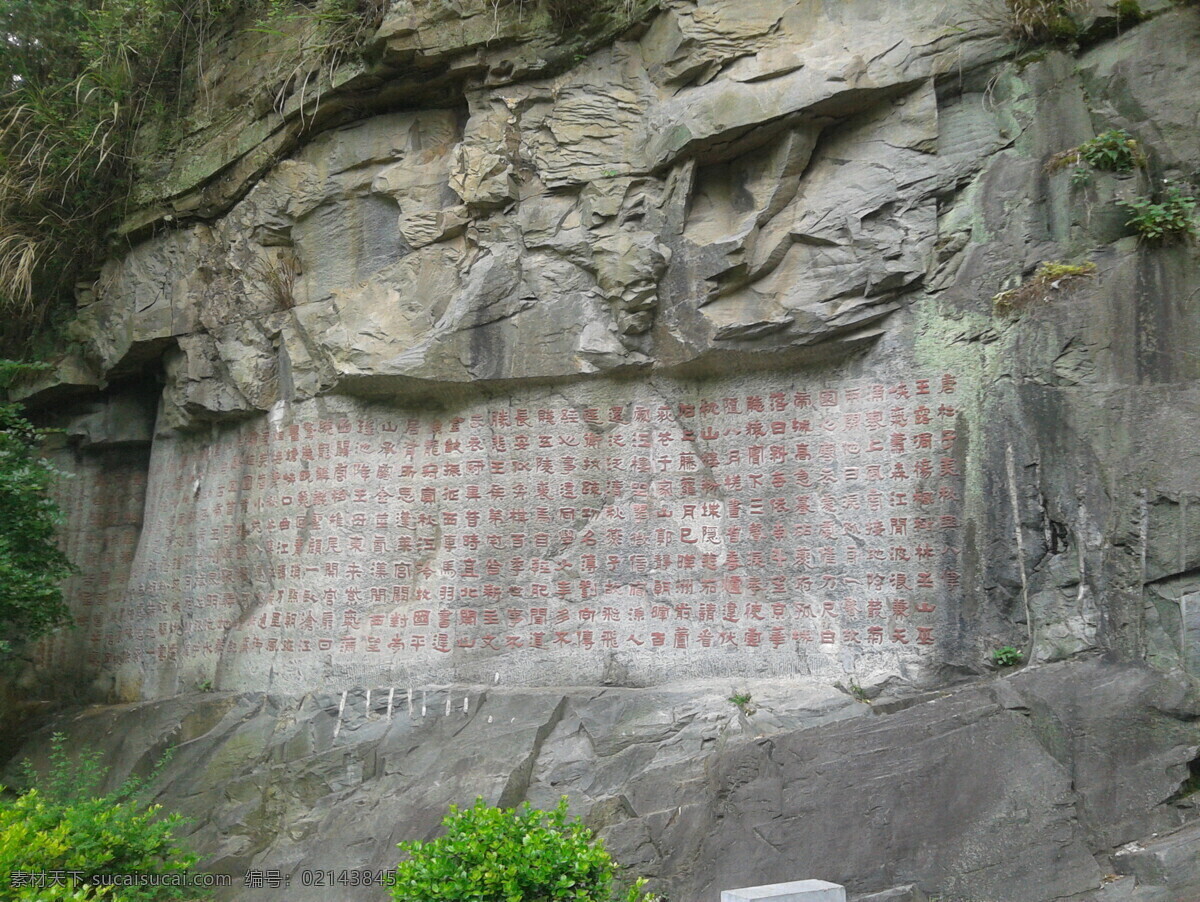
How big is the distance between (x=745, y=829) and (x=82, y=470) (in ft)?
25.5

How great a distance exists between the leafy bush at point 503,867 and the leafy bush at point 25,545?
193 inches

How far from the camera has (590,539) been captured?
7188 mm

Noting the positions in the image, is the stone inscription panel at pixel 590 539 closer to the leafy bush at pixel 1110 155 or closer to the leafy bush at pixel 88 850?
the leafy bush at pixel 1110 155

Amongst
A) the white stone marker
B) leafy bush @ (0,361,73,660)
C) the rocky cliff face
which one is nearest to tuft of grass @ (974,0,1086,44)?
the rocky cliff face

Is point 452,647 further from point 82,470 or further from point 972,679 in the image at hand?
point 82,470

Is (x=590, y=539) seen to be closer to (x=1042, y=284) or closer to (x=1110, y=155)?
(x=1042, y=284)

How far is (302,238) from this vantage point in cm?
850

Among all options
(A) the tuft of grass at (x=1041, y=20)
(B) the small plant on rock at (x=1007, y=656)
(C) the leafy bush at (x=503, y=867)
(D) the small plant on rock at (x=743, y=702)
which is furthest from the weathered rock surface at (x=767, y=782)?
(A) the tuft of grass at (x=1041, y=20)

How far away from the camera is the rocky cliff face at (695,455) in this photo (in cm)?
543

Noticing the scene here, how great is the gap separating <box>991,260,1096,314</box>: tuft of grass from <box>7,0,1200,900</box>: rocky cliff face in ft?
0.14

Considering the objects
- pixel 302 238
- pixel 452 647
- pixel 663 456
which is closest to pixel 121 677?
pixel 452 647

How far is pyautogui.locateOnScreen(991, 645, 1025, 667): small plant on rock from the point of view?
581 cm

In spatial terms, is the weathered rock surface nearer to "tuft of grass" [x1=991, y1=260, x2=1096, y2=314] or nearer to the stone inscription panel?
the stone inscription panel

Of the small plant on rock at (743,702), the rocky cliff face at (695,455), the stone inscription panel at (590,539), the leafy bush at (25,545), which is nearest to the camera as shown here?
the rocky cliff face at (695,455)
